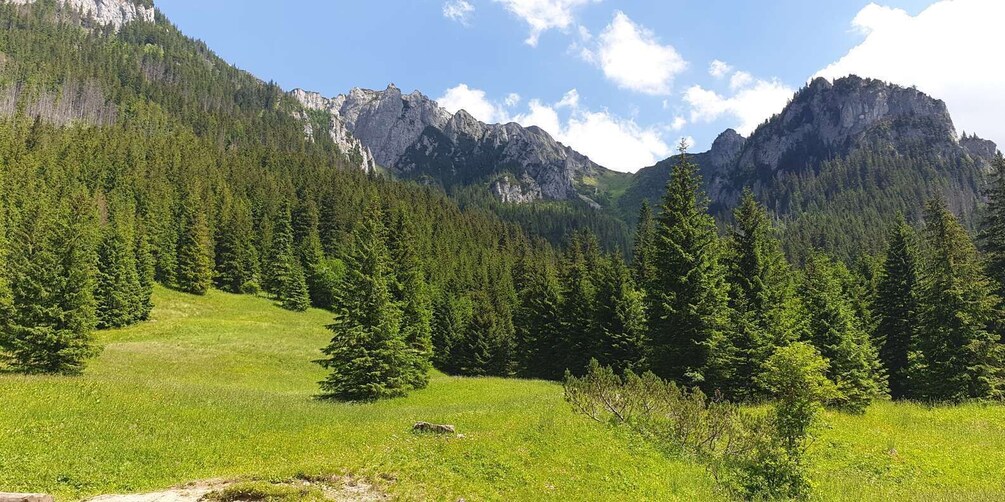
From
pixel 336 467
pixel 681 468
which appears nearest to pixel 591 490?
pixel 681 468

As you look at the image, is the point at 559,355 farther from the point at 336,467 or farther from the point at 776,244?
the point at 336,467

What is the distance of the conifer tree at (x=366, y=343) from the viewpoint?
1139 inches

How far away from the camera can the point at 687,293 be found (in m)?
27.9

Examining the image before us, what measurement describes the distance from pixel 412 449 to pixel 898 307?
46.5 m

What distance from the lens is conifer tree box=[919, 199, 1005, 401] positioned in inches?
1165

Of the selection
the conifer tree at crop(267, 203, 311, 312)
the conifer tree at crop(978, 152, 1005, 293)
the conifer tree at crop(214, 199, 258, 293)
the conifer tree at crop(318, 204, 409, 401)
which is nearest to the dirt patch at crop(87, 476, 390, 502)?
the conifer tree at crop(318, 204, 409, 401)

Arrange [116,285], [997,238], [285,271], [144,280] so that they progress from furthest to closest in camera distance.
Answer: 1. [285,271]
2. [144,280]
3. [116,285]
4. [997,238]

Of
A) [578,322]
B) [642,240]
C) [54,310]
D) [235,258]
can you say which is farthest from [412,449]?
[235,258]

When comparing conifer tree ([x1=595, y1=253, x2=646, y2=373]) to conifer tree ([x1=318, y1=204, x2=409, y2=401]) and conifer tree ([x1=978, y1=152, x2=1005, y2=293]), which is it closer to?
conifer tree ([x1=318, y1=204, x2=409, y2=401])

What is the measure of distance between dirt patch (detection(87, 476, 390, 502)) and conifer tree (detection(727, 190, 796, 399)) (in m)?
20.5

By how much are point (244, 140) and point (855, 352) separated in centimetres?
19940

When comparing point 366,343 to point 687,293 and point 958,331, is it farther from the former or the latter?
point 958,331

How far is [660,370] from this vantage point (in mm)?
28766

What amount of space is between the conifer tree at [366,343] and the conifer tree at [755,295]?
19378 mm
